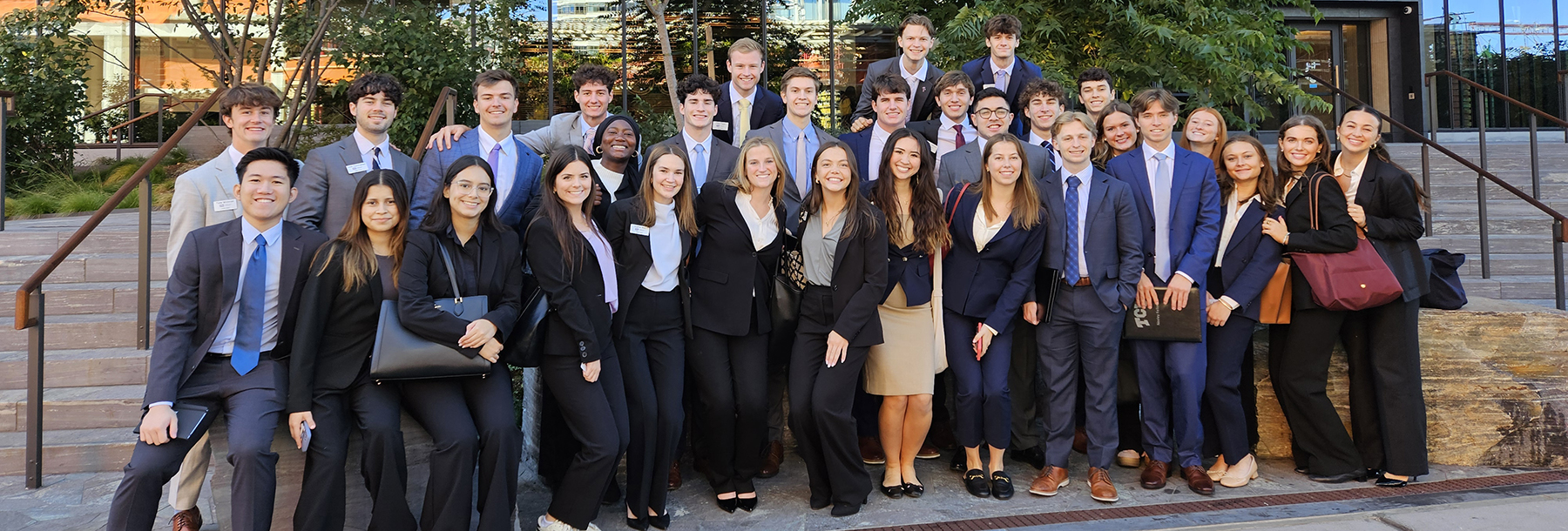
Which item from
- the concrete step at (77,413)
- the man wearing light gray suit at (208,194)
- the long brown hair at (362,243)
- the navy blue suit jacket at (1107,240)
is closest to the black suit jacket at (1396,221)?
the navy blue suit jacket at (1107,240)

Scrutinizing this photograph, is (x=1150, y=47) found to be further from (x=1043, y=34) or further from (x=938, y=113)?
(x=938, y=113)

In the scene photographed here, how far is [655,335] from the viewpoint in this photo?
14.6 ft

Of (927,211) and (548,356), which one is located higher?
(927,211)

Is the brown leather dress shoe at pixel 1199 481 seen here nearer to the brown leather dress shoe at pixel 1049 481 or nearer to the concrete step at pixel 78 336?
the brown leather dress shoe at pixel 1049 481

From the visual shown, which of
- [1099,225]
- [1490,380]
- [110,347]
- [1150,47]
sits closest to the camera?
[1099,225]

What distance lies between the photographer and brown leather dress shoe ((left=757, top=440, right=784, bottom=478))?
516 centimetres

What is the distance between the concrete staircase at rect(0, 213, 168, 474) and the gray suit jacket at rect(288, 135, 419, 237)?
1.96 m

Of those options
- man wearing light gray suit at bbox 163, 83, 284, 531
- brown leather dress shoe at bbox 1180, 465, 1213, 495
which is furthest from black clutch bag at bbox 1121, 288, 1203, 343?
man wearing light gray suit at bbox 163, 83, 284, 531

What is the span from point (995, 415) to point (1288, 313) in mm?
1660

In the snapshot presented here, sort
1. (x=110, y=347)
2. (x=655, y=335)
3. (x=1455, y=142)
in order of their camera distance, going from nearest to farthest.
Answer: (x=655, y=335) < (x=110, y=347) < (x=1455, y=142)

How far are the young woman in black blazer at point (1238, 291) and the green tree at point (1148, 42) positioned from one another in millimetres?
3409

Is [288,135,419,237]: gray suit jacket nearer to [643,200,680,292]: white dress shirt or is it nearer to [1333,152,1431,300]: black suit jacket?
[643,200,680,292]: white dress shirt

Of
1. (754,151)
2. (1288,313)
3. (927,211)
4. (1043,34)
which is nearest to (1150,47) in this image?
(1043,34)

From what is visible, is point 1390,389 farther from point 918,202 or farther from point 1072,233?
point 918,202
